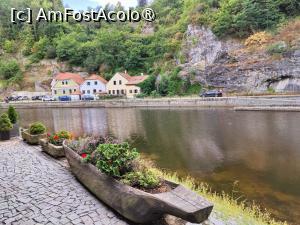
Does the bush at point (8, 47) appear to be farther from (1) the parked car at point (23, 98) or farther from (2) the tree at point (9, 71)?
(1) the parked car at point (23, 98)

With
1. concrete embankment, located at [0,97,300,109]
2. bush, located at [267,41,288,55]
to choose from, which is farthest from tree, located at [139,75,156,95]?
bush, located at [267,41,288,55]

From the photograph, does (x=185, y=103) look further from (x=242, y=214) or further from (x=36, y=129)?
(x=242, y=214)

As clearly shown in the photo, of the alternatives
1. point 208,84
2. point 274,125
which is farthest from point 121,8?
point 274,125

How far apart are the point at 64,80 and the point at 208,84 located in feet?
129

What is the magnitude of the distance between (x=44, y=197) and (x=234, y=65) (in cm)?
4281

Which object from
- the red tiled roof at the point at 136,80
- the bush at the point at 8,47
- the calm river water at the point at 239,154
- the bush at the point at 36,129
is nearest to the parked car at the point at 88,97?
the red tiled roof at the point at 136,80

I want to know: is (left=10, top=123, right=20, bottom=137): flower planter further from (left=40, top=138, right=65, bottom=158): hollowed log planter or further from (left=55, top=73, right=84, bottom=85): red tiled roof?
(left=55, top=73, right=84, bottom=85): red tiled roof

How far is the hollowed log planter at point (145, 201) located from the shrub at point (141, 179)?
186 millimetres

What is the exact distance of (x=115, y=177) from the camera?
591 cm

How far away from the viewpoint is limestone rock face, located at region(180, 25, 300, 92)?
126 feet

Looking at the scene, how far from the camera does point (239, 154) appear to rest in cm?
1404

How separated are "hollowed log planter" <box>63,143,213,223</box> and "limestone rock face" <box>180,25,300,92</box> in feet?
126

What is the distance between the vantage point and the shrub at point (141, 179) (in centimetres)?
540

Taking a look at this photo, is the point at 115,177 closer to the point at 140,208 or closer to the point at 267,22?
the point at 140,208
